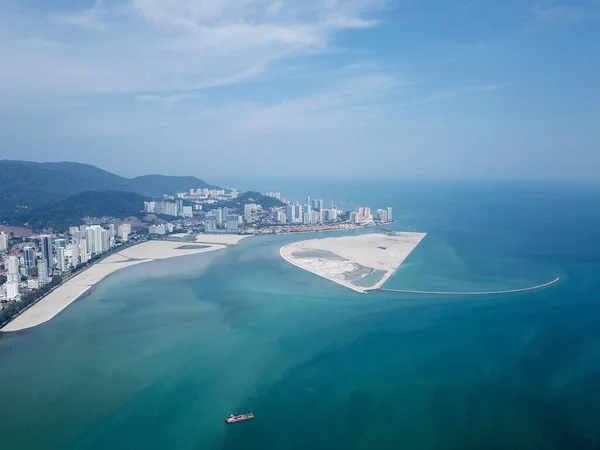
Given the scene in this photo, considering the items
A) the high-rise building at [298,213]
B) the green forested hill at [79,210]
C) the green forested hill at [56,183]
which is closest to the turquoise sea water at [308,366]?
the green forested hill at [79,210]

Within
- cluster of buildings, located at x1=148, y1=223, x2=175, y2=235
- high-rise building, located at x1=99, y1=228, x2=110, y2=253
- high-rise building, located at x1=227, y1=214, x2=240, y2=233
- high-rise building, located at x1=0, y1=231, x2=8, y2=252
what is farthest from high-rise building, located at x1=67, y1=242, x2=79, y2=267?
high-rise building, located at x1=227, y1=214, x2=240, y2=233

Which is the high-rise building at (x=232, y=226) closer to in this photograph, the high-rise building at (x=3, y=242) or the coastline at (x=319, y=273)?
the coastline at (x=319, y=273)

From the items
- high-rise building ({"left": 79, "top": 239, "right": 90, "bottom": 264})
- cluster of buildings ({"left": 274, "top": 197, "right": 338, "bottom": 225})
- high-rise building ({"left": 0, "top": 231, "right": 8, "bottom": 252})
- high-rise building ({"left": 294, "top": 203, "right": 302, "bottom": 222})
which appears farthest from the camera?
high-rise building ({"left": 294, "top": 203, "right": 302, "bottom": 222})

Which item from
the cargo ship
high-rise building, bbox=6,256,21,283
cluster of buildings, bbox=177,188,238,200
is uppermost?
cluster of buildings, bbox=177,188,238,200

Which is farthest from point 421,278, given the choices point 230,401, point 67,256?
point 67,256

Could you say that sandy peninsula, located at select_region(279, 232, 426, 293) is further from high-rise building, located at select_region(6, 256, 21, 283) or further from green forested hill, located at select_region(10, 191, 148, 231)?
green forested hill, located at select_region(10, 191, 148, 231)

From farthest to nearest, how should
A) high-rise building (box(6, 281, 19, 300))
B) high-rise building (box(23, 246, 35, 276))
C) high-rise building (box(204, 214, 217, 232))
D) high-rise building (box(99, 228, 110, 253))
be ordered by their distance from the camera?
high-rise building (box(204, 214, 217, 232)) < high-rise building (box(99, 228, 110, 253)) < high-rise building (box(23, 246, 35, 276)) < high-rise building (box(6, 281, 19, 300))

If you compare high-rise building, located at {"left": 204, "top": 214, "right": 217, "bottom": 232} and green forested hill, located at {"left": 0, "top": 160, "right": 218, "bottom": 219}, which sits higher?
green forested hill, located at {"left": 0, "top": 160, "right": 218, "bottom": 219}

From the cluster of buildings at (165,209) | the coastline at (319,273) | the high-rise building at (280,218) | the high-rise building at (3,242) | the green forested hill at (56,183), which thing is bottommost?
the coastline at (319,273)
